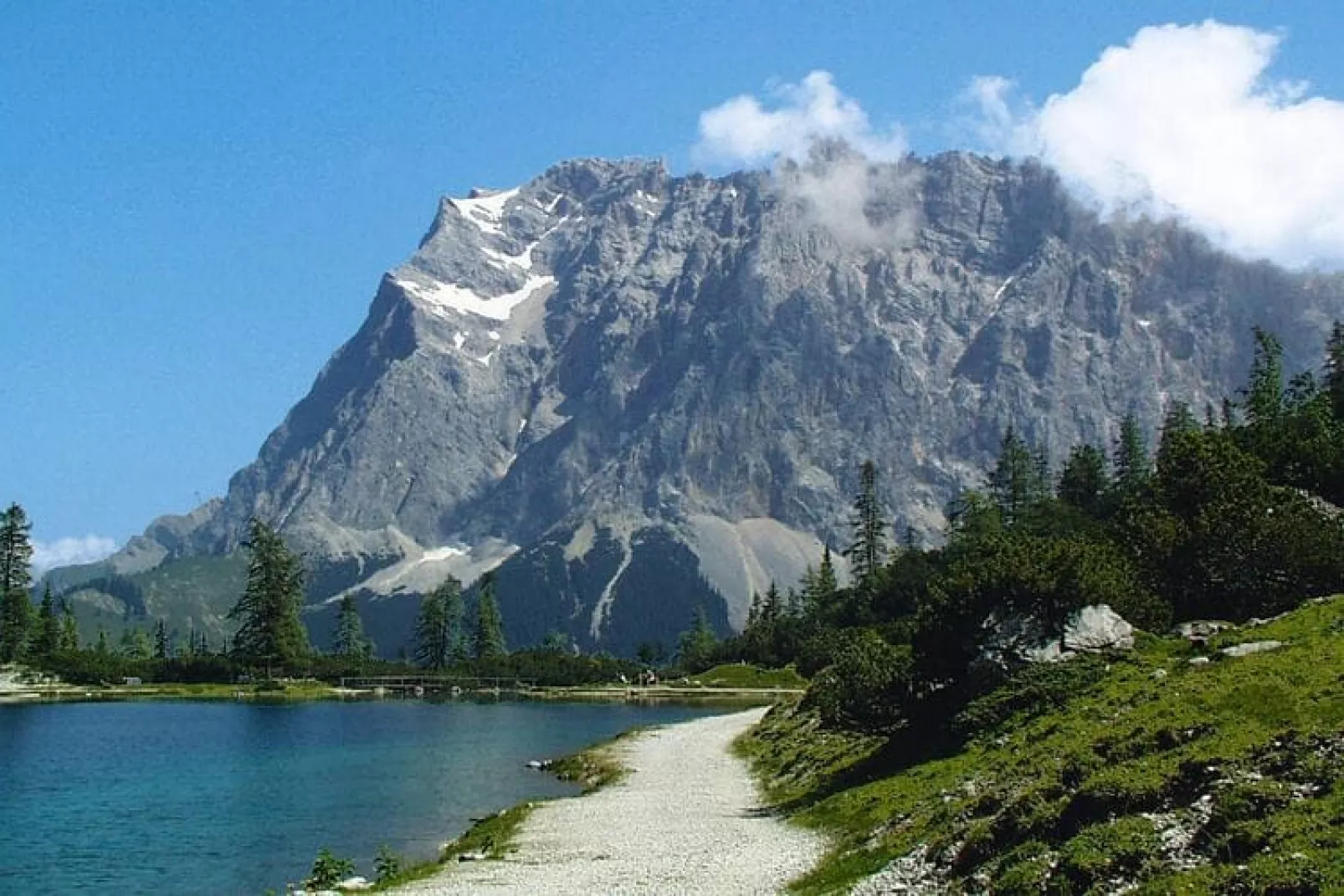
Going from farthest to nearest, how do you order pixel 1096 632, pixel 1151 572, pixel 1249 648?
pixel 1151 572
pixel 1096 632
pixel 1249 648

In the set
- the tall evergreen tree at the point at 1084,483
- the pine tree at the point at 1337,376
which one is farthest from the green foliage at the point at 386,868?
the tall evergreen tree at the point at 1084,483

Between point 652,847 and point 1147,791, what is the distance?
22.8 metres

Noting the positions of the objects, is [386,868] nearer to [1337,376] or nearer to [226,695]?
[1337,376]

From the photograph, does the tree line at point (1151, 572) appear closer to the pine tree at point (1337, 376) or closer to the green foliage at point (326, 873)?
the green foliage at point (326, 873)

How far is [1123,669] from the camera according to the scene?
45.7 metres

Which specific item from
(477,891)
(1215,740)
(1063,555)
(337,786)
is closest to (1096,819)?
(1215,740)

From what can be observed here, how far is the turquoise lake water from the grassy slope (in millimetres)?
25564

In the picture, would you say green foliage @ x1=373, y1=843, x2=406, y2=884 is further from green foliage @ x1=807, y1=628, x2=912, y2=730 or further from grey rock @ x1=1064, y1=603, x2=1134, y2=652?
grey rock @ x1=1064, y1=603, x2=1134, y2=652

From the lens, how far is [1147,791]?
26.6 m

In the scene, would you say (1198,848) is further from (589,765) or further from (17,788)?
(17,788)

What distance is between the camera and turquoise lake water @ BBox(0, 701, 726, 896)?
5200 centimetres

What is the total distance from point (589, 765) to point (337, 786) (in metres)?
17.9

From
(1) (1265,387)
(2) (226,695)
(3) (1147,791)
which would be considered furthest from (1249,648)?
(2) (226,695)

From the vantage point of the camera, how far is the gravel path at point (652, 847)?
36.8 metres
